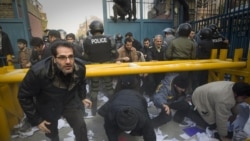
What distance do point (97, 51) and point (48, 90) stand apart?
160 centimetres

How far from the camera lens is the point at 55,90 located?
2.18 m

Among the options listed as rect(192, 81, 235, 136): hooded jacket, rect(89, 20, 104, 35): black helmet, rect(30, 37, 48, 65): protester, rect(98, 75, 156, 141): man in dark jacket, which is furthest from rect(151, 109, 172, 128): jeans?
rect(30, 37, 48, 65): protester

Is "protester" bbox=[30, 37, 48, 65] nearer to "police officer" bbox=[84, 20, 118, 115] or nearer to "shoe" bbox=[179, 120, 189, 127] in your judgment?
"police officer" bbox=[84, 20, 118, 115]

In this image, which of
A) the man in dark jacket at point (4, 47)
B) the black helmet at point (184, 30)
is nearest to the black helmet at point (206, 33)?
the black helmet at point (184, 30)

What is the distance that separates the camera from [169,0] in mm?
8648

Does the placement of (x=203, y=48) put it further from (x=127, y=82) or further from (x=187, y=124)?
(x=127, y=82)

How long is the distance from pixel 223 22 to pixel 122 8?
11.8 ft

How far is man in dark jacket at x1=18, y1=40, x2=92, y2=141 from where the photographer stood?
203cm

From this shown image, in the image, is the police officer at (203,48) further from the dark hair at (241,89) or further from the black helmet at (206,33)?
the dark hair at (241,89)

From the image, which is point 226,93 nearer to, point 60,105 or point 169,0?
point 60,105

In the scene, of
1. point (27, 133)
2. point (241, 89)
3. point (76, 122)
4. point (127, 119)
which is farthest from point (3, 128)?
point (241, 89)

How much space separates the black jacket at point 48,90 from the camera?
2.05 meters

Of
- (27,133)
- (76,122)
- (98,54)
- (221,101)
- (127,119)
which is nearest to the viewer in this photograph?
(127,119)

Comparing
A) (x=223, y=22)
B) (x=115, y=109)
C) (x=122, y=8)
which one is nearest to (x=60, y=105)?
(x=115, y=109)
